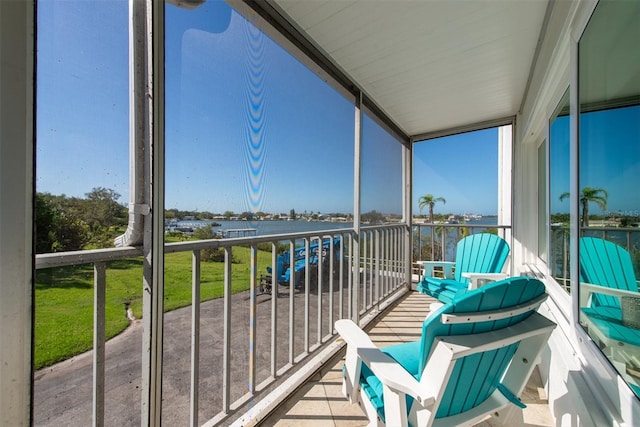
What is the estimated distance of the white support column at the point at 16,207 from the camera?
2.15 ft

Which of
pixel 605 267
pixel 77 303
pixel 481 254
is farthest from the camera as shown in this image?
pixel 481 254

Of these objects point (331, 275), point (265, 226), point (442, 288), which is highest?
point (265, 226)

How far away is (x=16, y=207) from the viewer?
0.68m

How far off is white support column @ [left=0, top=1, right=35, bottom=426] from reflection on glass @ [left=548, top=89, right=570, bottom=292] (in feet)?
8.18

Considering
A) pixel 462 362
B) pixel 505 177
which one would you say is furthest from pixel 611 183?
pixel 505 177

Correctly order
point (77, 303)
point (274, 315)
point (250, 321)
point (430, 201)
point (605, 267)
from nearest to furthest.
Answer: point (77, 303) < point (605, 267) < point (250, 321) < point (274, 315) < point (430, 201)

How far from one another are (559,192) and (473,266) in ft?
4.58

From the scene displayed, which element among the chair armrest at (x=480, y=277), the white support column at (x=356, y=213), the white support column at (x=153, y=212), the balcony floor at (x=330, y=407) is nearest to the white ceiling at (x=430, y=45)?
the white support column at (x=356, y=213)

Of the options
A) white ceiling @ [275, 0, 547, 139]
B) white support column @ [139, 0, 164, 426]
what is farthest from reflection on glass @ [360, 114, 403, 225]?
white support column @ [139, 0, 164, 426]

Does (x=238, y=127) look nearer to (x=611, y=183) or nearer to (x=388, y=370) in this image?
(x=388, y=370)

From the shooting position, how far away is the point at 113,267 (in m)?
0.91

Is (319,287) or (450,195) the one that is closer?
(319,287)

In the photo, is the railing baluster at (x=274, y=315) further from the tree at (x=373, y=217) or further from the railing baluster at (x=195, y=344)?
the tree at (x=373, y=217)

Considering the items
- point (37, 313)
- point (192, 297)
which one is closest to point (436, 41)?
point (192, 297)
